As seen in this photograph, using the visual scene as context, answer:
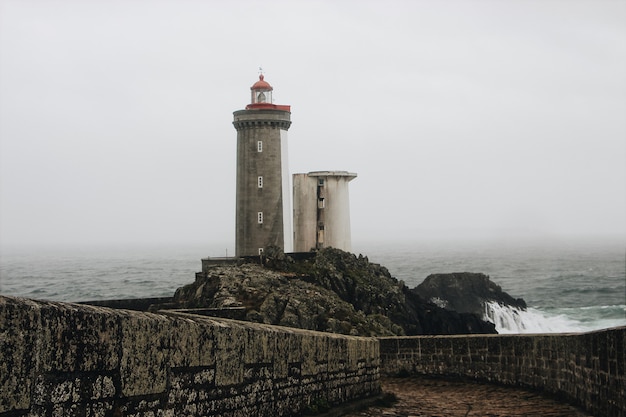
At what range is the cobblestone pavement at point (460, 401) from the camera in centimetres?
1330

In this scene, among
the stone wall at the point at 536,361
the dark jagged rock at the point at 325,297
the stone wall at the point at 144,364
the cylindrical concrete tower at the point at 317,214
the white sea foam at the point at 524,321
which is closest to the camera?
the stone wall at the point at 144,364

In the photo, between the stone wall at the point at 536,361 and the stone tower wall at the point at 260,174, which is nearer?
the stone wall at the point at 536,361

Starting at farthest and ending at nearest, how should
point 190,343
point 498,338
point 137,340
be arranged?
point 498,338
point 190,343
point 137,340

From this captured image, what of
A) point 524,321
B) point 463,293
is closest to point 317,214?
point 524,321

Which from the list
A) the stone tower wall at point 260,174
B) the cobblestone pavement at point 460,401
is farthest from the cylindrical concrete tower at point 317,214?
the cobblestone pavement at point 460,401

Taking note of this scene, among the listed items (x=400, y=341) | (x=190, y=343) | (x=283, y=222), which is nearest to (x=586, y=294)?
(x=283, y=222)

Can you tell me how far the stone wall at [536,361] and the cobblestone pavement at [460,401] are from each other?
0.85ft

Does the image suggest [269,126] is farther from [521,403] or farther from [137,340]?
[137,340]

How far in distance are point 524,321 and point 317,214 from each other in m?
21.3

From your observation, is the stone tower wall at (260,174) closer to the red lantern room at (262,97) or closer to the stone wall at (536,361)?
the red lantern room at (262,97)

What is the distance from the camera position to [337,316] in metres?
35.3

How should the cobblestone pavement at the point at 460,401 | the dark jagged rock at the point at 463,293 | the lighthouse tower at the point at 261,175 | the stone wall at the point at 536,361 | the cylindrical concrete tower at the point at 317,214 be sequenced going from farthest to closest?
the dark jagged rock at the point at 463,293, the cylindrical concrete tower at the point at 317,214, the lighthouse tower at the point at 261,175, the cobblestone pavement at the point at 460,401, the stone wall at the point at 536,361

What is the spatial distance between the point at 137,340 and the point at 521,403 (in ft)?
30.9

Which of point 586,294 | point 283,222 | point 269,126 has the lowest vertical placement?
point 586,294
